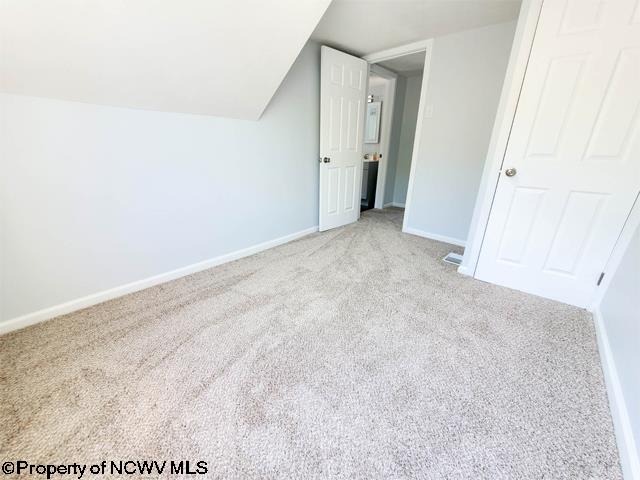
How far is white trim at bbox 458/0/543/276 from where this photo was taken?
5.49ft

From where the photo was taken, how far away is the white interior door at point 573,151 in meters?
1.50

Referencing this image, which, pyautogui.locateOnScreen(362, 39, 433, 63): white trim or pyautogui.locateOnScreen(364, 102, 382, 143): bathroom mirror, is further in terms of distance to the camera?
pyautogui.locateOnScreen(364, 102, 382, 143): bathroom mirror

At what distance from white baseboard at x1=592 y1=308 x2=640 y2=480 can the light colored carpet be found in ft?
0.10

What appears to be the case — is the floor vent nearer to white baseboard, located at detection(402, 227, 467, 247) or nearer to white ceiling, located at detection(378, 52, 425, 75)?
white baseboard, located at detection(402, 227, 467, 247)

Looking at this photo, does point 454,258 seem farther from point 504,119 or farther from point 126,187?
point 126,187

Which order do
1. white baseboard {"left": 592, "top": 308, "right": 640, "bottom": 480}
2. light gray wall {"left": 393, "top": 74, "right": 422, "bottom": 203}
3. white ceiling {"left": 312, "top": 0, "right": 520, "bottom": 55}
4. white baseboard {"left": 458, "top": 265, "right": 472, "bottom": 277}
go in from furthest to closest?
light gray wall {"left": 393, "top": 74, "right": 422, "bottom": 203}, white baseboard {"left": 458, "top": 265, "right": 472, "bottom": 277}, white ceiling {"left": 312, "top": 0, "right": 520, "bottom": 55}, white baseboard {"left": 592, "top": 308, "right": 640, "bottom": 480}

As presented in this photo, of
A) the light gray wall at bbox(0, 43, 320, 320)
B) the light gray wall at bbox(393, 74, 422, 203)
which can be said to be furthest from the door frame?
the light gray wall at bbox(393, 74, 422, 203)

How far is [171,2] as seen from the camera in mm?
1291

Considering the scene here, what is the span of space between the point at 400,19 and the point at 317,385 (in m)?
2.82

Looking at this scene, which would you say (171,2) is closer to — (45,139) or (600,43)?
(45,139)

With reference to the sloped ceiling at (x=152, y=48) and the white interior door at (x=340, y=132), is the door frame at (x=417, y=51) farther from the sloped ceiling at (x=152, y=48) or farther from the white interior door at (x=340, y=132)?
the sloped ceiling at (x=152, y=48)

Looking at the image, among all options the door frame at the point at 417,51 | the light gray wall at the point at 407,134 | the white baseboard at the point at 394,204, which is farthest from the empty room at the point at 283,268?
the white baseboard at the point at 394,204

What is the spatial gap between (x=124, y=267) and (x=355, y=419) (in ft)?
5.86

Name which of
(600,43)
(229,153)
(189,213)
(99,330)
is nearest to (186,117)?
(229,153)
